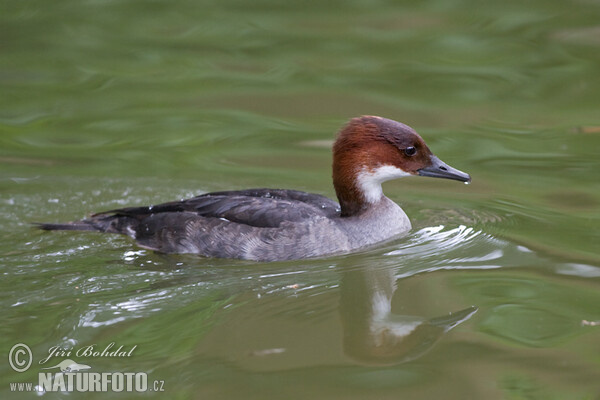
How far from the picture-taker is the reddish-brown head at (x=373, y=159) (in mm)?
8352

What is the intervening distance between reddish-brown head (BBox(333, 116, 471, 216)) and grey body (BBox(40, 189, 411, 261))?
8.3 inches

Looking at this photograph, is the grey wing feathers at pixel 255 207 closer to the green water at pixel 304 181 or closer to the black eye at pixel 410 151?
the green water at pixel 304 181

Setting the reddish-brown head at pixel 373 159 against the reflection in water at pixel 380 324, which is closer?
the reflection in water at pixel 380 324

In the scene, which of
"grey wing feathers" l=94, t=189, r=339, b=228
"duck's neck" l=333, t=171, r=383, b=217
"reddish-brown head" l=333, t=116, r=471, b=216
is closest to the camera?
"grey wing feathers" l=94, t=189, r=339, b=228

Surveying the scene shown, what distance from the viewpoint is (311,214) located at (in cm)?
828

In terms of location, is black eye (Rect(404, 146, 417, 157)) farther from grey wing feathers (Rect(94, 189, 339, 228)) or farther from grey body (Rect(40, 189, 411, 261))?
grey wing feathers (Rect(94, 189, 339, 228))

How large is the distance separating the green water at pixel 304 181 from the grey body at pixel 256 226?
0.16m

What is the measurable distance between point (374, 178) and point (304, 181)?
5.67 ft

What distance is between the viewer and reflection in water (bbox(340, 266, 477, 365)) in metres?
6.28

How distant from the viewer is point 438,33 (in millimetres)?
13320

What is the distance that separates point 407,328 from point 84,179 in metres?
4.84
